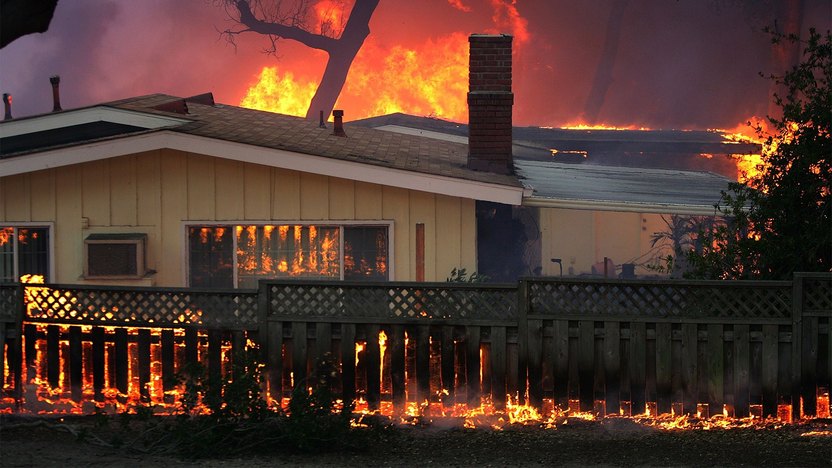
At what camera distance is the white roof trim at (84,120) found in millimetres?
14039

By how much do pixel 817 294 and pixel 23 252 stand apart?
9818 mm

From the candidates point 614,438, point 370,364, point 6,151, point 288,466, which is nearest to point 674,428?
point 614,438

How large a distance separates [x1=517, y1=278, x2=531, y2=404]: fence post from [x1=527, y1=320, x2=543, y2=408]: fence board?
0.11 feet

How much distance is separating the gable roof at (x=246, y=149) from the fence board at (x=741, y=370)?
3908 millimetres

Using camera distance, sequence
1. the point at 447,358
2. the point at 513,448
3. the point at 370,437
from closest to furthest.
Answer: the point at 513,448 < the point at 370,437 < the point at 447,358

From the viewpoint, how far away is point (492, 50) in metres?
15.3

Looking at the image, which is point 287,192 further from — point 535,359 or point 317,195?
point 535,359

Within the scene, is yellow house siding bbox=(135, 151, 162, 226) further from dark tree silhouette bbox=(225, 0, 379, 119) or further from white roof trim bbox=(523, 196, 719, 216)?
dark tree silhouette bbox=(225, 0, 379, 119)

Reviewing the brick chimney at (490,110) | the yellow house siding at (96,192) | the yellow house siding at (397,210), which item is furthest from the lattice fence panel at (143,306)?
the brick chimney at (490,110)

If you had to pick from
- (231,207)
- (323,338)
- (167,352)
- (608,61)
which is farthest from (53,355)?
(608,61)

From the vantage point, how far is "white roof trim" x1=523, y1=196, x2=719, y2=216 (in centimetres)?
1317

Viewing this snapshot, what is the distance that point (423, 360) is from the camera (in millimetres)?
10039

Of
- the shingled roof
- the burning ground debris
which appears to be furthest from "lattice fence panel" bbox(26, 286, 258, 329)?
the shingled roof

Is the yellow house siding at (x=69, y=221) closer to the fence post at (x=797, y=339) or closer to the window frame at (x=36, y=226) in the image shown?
the window frame at (x=36, y=226)
